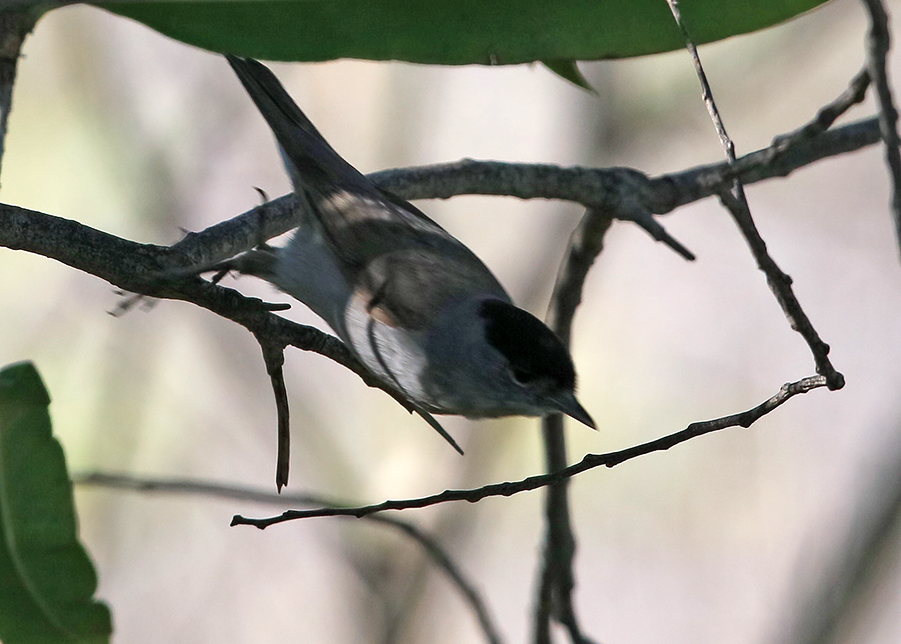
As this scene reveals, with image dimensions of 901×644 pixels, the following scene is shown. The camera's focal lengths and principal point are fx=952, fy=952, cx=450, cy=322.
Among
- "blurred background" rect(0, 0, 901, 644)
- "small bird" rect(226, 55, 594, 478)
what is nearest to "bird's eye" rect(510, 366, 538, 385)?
"small bird" rect(226, 55, 594, 478)

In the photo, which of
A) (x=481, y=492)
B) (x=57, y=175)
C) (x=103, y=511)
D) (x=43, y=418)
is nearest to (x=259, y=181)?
(x=57, y=175)

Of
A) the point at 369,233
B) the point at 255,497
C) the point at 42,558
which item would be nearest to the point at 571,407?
the point at 369,233

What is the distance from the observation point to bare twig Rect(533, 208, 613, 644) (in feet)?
6.40

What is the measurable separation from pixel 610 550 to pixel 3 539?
3109 mm

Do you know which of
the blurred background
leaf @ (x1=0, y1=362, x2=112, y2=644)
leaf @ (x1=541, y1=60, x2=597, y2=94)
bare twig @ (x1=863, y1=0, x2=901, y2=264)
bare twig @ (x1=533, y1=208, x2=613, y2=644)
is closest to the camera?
bare twig @ (x1=863, y1=0, x2=901, y2=264)

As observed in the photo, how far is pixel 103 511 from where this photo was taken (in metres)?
4.29

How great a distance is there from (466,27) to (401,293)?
0.64m

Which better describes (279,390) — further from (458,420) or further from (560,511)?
(458,420)

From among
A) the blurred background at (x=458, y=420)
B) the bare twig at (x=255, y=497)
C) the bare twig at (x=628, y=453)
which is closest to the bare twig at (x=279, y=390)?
the bare twig at (x=628, y=453)

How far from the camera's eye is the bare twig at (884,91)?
2.67 ft

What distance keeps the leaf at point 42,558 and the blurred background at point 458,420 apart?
7.89ft

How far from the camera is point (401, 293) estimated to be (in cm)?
198

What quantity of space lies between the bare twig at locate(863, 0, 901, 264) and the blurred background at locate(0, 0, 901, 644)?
3125mm

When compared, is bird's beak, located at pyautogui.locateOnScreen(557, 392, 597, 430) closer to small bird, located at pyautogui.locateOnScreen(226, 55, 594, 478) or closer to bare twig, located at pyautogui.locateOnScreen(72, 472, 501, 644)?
small bird, located at pyautogui.locateOnScreen(226, 55, 594, 478)
